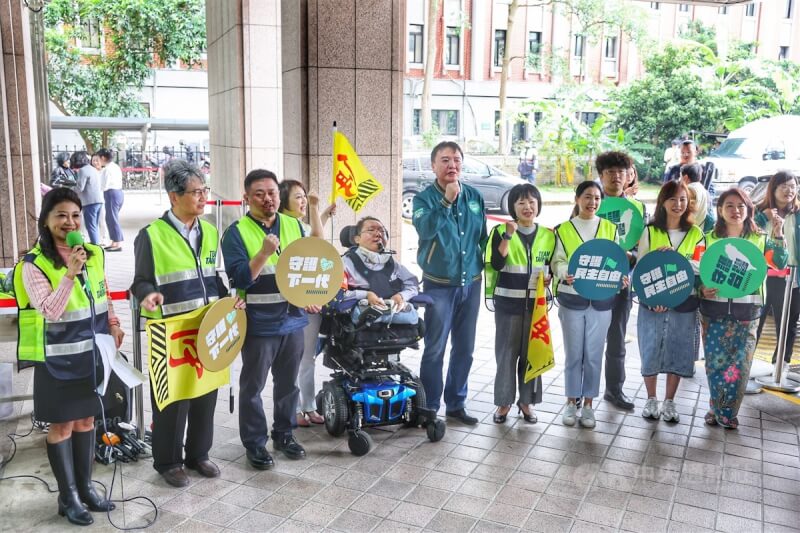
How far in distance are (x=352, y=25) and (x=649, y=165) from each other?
23.6 meters

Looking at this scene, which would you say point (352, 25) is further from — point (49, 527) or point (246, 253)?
point (49, 527)

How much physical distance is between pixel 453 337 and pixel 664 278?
153cm

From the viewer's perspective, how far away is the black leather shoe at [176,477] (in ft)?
14.6

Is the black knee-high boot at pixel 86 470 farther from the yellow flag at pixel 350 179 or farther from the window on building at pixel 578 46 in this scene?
the window on building at pixel 578 46

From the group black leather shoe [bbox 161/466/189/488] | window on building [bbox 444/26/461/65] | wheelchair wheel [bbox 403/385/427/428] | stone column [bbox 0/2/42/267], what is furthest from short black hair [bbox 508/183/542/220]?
window on building [bbox 444/26/461/65]

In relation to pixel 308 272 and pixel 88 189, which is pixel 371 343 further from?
pixel 88 189

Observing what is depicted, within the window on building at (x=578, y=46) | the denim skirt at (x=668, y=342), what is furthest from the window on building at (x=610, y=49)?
the denim skirt at (x=668, y=342)

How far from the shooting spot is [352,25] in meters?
7.06

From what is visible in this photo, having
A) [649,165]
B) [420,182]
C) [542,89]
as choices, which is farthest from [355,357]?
[542,89]

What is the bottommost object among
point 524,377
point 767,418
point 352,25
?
point 767,418

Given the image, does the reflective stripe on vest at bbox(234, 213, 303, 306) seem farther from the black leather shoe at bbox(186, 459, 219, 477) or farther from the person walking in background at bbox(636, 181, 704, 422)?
the person walking in background at bbox(636, 181, 704, 422)

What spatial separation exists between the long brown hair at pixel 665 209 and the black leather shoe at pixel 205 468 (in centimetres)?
343

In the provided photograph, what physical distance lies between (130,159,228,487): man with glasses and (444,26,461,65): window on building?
99.9ft

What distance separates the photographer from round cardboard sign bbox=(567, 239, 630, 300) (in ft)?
17.4
